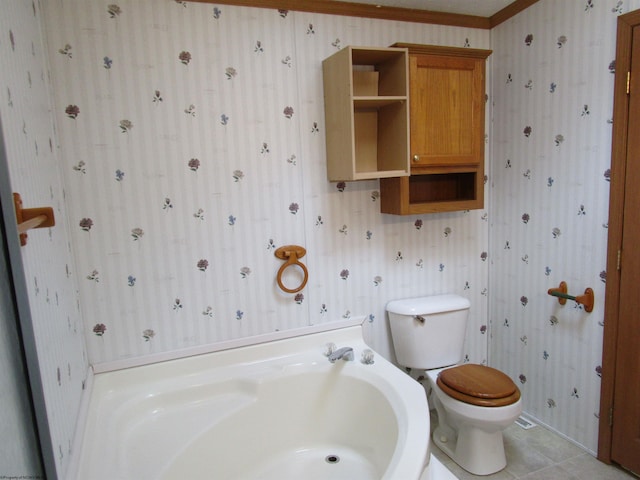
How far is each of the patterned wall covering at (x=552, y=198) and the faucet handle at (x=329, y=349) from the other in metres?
1.13

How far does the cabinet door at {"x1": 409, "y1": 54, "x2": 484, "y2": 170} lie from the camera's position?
212 centimetres

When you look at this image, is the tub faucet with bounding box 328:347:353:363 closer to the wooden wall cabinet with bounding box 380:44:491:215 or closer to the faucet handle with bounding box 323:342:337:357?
the faucet handle with bounding box 323:342:337:357

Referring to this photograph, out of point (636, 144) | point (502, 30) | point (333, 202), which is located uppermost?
point (502, 30)

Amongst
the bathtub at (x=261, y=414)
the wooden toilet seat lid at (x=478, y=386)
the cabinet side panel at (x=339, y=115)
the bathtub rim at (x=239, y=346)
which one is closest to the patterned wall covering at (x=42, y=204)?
the bathtub rim at (x=239, y=346)

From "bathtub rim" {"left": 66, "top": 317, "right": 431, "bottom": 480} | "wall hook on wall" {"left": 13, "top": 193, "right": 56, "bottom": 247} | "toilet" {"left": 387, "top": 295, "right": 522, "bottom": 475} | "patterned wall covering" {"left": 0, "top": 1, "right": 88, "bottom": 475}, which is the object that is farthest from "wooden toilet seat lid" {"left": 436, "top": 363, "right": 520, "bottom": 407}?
"wall hook on wall" {"left": 13, "top": 193, "right": 56, "bottom": 247}

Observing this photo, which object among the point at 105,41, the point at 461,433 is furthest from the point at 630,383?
the point at 105,41

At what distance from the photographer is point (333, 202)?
2.28m

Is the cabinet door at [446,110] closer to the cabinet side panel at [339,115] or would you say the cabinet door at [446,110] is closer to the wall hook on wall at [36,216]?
the cabinet side panel at [339,115]

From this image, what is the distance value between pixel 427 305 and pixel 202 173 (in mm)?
1377

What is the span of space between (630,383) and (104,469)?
2.15 meters

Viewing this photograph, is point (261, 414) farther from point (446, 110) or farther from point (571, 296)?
point (446, 110)

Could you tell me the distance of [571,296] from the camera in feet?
7.02

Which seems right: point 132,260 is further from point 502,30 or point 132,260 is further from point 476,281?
point 502,30

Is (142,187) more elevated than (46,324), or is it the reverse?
(142,187)
